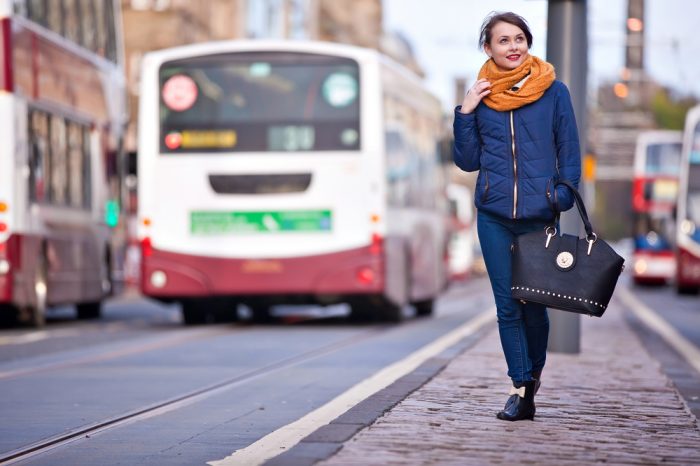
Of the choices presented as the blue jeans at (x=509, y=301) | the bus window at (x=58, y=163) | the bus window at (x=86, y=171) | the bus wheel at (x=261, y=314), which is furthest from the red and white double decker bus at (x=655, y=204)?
the blue jeans at (x=509, y=301)

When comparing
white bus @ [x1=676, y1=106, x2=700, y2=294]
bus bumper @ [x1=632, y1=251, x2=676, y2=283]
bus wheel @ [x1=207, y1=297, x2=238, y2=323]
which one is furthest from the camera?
bus bumper @ [x1=632, y1=251, x2=676, y2=283]

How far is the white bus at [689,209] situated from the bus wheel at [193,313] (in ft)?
67.8

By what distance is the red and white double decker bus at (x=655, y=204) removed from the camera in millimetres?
52438

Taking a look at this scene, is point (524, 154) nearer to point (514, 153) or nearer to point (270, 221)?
point (514, 153)

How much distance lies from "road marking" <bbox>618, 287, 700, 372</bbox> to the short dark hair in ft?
20.1

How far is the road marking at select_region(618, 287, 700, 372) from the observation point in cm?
1585

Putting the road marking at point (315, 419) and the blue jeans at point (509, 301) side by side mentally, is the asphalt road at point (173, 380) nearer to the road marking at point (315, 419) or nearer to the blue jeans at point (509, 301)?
the road marking at point (315, 419)

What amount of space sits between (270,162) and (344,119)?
3.24 ft

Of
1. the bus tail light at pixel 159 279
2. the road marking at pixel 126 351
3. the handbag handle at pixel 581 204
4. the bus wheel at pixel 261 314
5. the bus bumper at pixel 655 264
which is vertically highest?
the handbag handle at pixel 581 204

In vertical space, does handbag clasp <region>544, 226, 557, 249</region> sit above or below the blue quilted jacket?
below

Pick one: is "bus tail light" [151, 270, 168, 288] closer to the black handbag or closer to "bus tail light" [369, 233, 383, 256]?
"bus tail light" [369, 233, 383, 256]

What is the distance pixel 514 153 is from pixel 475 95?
315mm

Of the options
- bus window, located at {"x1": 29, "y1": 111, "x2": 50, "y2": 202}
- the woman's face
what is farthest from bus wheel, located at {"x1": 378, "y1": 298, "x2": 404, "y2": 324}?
the woman's face

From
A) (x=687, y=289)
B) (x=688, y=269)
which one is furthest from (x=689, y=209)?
(x=687, y=289)
